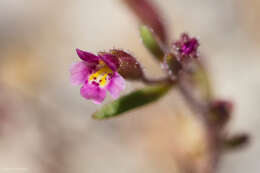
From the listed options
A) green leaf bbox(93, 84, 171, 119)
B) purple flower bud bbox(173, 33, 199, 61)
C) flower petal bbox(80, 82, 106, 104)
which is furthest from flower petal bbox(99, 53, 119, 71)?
purple flower bud bbox(173, 33, 199, 61)

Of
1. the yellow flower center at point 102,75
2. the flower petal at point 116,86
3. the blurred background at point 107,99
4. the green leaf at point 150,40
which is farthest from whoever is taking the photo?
the blurred background at point 107,99

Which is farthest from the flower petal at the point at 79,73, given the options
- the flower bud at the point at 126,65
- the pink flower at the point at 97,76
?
the flower bud at the point at 126,65

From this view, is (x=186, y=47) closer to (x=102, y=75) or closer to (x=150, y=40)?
(x=150, y=40)

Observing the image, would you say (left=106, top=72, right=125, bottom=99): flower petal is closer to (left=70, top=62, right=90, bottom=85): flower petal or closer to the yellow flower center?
the yellow flower center

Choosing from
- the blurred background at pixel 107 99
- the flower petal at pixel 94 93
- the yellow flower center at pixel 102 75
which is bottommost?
the flower petal at pixel 94 93

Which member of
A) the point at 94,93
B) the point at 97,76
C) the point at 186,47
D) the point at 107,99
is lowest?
the point at 94,93

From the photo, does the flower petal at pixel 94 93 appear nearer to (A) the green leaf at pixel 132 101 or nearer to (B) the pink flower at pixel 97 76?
(B) the pink flower at pixel 97 76

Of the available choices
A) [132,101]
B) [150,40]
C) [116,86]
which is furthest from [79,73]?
[150,40]
